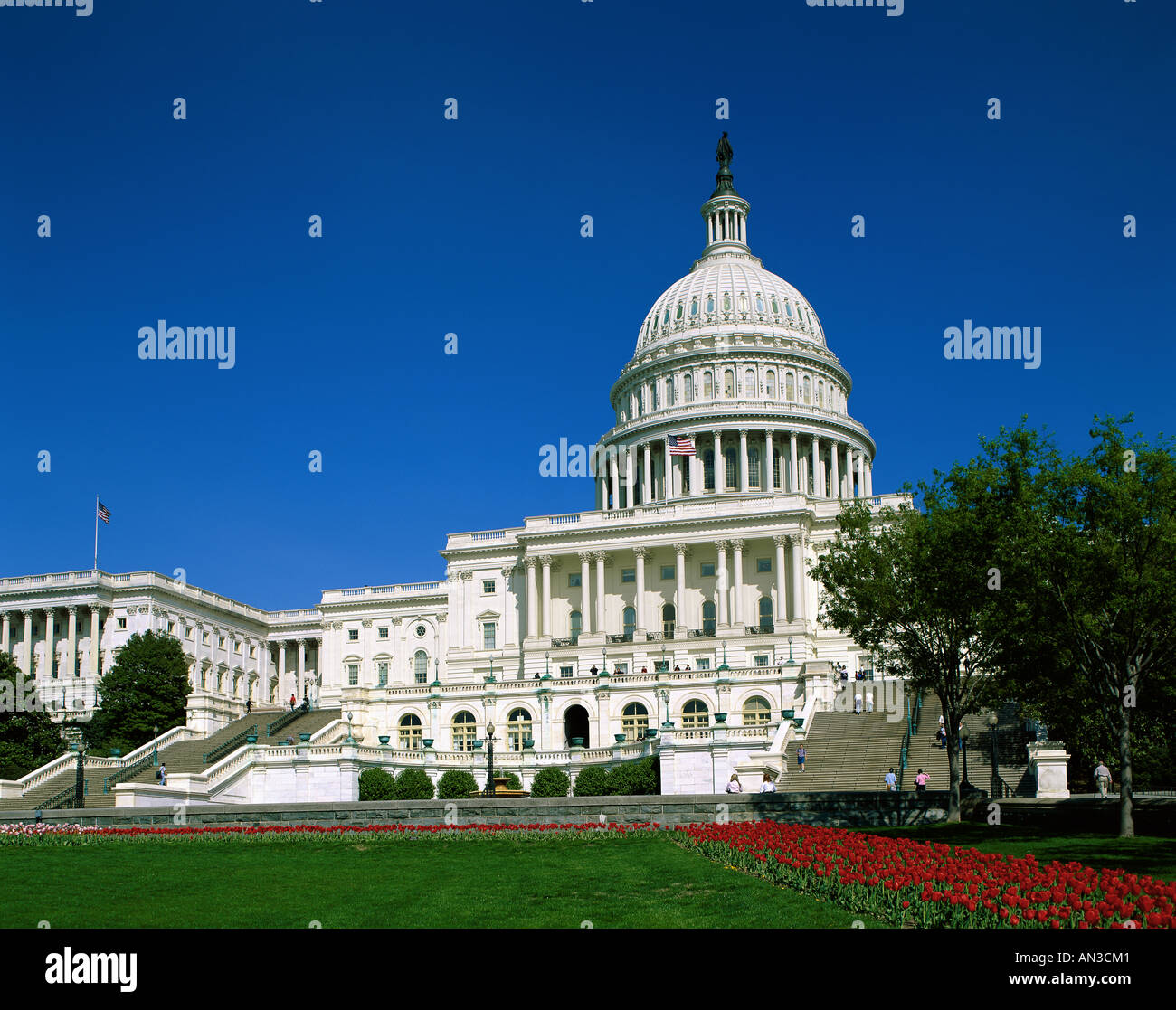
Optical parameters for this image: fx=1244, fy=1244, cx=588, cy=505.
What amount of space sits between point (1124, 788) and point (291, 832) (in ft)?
71.1

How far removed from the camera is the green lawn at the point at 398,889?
16.8 m

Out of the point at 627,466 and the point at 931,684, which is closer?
the point at 931,684

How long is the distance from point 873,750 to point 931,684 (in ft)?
36.5

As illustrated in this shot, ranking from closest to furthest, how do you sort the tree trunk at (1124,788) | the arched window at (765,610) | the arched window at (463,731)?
the tree trunk at (1124,788), the arched window at (463,731), the arched window at (765,610)

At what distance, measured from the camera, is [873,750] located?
50.9m

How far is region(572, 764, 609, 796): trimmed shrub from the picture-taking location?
169 feet

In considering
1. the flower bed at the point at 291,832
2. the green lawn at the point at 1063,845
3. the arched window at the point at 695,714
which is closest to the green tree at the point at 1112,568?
the green lawn at the point at 1063,845

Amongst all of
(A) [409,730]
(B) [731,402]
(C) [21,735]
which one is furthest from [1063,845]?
(B) [731,402]

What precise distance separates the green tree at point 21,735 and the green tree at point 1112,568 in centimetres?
5331

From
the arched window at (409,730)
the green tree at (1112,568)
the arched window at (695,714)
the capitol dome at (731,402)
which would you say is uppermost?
the capitol dome at (731,402)

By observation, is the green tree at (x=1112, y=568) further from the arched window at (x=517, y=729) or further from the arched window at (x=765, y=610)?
the arched window at (x=765, y=610)

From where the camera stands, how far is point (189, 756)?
2707 inches
